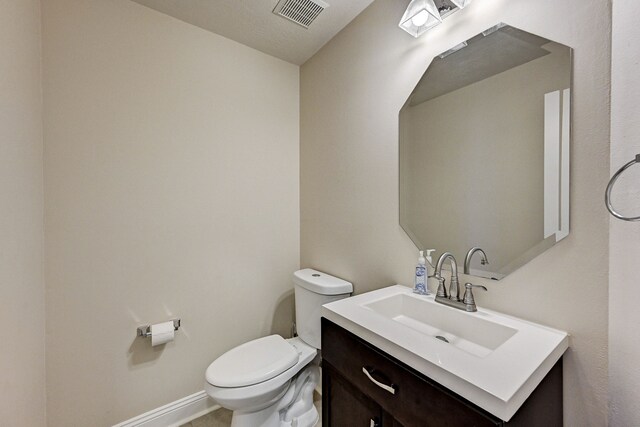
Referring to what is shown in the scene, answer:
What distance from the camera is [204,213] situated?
1705 millimetres

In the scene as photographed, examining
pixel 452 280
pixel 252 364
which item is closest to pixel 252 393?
pixel 252 364

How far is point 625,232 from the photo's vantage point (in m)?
0.72

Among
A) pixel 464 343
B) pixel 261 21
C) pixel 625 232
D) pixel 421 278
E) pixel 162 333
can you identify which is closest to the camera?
pixel 625 232

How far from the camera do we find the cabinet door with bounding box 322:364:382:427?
0.89 m

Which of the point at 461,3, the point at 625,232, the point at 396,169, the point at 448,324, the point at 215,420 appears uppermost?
the point at 461,3

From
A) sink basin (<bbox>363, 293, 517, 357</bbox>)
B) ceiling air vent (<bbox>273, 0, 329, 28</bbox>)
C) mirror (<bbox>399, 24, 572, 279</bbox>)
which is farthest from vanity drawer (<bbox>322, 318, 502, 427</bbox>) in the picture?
ceiling air vent (<bbox>273, 0, 329, 28</bbox>)

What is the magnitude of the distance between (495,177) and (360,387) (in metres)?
0.94

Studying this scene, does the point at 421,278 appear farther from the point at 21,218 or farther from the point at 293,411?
the point at 21,218

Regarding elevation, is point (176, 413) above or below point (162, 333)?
below

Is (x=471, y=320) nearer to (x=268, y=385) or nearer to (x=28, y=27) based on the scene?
(x=268, y=385)

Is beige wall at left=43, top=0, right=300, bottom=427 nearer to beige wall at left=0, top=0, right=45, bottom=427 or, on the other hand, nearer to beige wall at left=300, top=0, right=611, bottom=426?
beige wall at left=0, top=0, right=45, bottom=427

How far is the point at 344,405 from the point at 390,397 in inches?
12.2

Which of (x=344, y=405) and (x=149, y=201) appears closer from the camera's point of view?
(x=344, y=405)

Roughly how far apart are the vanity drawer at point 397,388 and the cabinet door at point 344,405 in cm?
4
